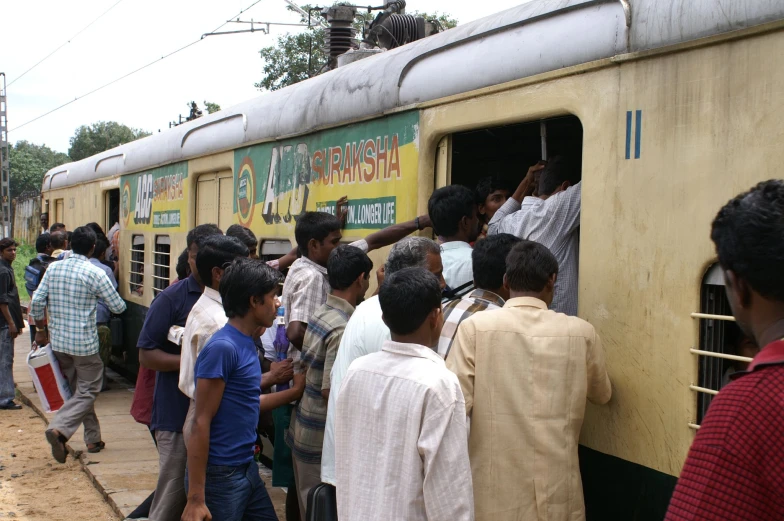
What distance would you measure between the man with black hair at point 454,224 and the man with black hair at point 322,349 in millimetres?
332

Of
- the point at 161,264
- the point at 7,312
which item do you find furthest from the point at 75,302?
the point at 7,312

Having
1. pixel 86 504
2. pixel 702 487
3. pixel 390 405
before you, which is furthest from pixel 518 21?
pixel 86 504

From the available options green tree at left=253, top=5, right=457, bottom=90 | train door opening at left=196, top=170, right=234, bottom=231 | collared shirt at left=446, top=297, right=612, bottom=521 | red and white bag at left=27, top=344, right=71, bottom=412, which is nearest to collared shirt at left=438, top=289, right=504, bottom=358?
collared shirt at left=446, top=297, right=612, bottom=521

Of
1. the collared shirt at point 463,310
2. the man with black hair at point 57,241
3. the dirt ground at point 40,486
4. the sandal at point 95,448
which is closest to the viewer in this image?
the collared shirt at point 463,310

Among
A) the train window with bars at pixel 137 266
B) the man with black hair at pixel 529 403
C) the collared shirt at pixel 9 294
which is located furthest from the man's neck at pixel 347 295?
the collared shirt at pixel 9 294

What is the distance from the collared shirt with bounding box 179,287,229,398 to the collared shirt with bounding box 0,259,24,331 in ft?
18.5

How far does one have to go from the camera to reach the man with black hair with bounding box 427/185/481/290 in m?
3.78

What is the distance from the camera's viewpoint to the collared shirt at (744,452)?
1.36m

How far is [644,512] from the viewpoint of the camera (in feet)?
9.52

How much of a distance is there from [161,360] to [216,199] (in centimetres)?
304

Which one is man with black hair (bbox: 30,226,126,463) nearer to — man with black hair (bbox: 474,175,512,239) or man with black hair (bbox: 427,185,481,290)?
man with black hair (bbox: 474,175,512,239)

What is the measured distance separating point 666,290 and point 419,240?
98 cm

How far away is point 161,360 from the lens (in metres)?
4.14

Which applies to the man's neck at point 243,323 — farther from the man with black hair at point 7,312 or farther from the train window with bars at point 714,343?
the man with black hair at point 7,312
